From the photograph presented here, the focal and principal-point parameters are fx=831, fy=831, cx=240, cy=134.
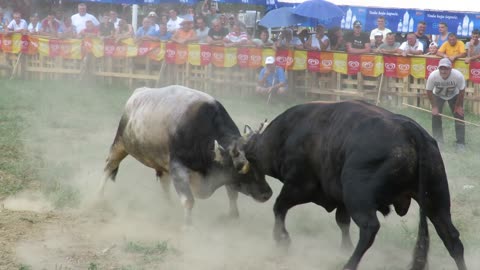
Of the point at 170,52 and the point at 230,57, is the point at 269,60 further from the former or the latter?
the point at 170,52

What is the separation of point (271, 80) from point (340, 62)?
146 centimetres

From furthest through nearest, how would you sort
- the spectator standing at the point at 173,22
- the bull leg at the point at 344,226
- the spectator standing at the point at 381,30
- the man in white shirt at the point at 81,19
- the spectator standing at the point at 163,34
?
the man in white shirt at the point at 81,19 → the spectator standing at the point at 173,22 → the spectator standing at the point at 163,34 → the spectator standing at the point at 381,30 → the bull leg at the point at 344,226

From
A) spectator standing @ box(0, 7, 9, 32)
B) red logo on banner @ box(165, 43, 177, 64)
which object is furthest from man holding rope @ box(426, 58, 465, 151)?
spectator standing @ box(0, 7, 9, 32)

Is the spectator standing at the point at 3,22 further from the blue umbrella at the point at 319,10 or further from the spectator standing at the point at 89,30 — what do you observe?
the blue umbrella at the point at 319,10

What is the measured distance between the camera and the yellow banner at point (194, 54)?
59.7 ft

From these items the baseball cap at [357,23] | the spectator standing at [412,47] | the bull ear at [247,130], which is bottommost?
the bull ear at [247,130]

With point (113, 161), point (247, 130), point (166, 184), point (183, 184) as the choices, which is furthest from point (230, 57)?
point (183, 184)

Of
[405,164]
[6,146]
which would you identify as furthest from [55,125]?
[405,164]

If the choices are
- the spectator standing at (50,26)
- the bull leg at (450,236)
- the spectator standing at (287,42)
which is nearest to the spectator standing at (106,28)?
the spectator standing at (50,26)

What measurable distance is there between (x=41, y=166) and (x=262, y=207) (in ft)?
10.3

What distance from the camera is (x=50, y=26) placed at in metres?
20.2

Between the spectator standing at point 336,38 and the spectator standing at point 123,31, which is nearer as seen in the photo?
the spectator standing at point 336,38

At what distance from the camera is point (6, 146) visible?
37.5ft

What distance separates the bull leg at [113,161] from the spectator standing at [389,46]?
8.67 meters
